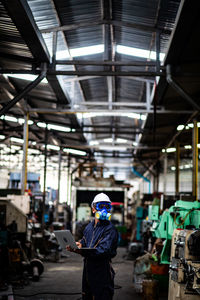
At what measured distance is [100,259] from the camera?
4.75 metres

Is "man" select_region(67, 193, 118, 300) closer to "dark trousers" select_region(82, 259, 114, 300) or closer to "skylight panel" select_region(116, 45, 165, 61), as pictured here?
"dark trousers" select_region(82, 259, 114, 300)

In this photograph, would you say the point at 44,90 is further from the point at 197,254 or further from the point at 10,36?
the point at 197,254

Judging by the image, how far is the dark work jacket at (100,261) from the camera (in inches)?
184

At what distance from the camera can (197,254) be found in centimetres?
532

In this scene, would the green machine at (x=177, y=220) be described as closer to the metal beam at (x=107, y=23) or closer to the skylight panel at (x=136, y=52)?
the metal beam at (x=107, y=23)

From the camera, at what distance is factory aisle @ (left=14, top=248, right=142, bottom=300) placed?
25.1 ft

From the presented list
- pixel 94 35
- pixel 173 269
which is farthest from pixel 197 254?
pixel 94 35

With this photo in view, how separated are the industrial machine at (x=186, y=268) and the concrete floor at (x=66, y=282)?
2.40m

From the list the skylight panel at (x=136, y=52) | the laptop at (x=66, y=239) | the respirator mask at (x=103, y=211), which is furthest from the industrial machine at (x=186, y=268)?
the skylight panel at (x=136, y=52)

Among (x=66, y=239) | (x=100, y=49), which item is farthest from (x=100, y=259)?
(x=100, y=49)

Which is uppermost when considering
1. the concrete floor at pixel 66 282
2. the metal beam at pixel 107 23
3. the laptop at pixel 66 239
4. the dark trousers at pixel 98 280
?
the metal beam at pixel 107 23

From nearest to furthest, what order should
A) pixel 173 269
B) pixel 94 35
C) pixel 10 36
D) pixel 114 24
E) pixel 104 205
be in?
pixel 104 205 → pixel 173 269 → pixel 10 36 → pixel 114 24 → pixel 94 35

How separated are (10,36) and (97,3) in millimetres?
1925

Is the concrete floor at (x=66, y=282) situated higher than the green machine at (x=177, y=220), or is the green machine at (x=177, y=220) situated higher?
the green machine at (x=177, y=220)
